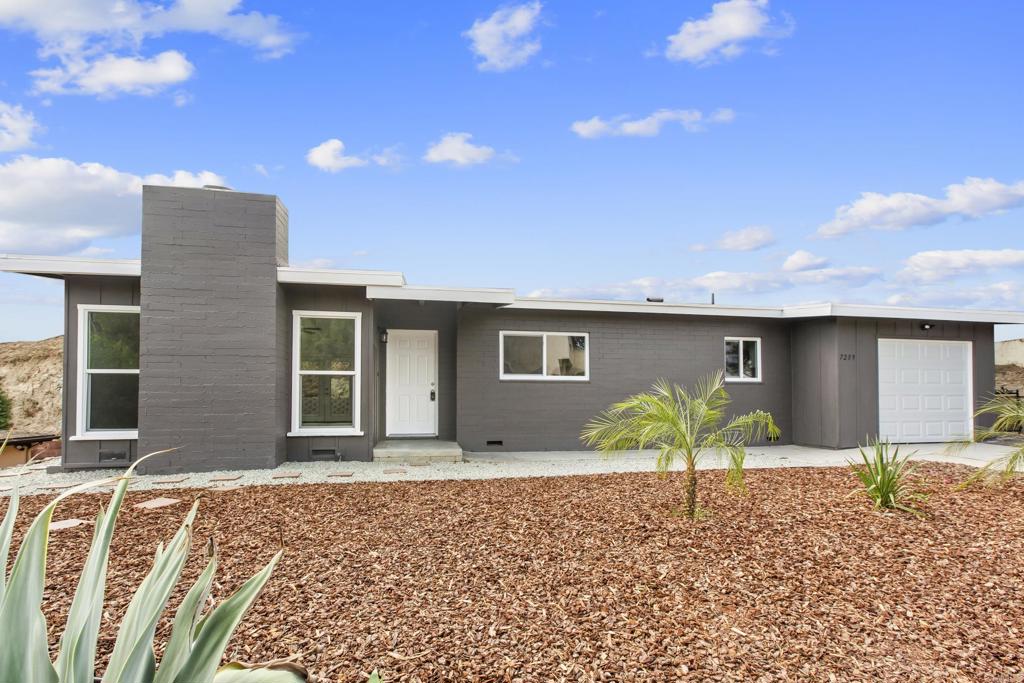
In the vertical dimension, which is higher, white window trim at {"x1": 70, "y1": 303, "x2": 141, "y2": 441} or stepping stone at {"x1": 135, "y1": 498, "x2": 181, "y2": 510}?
white window trim at {"x1": 70, "y1": 303, "x2": 141, "y2": 441}

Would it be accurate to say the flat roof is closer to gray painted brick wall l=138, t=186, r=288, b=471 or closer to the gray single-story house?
the gray single-story house

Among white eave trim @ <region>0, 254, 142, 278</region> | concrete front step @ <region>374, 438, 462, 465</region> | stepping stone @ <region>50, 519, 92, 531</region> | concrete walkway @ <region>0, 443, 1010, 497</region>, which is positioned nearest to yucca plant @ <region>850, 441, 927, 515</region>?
concrete walkway @ <region>0, 443, 1010, 497</region>

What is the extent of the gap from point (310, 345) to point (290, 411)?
1099 millimetres

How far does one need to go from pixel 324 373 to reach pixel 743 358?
8.36 m

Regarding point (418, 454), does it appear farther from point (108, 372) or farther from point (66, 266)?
point (66, 266)

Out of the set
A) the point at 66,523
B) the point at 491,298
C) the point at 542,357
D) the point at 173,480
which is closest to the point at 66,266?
the point at 173,480

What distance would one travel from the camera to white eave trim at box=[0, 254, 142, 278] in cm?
882

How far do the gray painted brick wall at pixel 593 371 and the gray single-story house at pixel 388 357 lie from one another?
0.03m

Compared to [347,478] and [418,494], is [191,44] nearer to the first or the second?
[347,478]

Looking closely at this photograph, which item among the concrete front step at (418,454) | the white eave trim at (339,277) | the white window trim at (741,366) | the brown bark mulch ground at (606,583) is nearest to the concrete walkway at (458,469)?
the concrete front step at (418,454)

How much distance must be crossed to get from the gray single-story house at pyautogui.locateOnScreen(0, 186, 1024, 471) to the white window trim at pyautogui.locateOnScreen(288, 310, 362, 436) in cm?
3

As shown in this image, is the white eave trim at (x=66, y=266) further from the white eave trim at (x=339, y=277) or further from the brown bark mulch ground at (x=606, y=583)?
the brown bark mulch ground at (x=606, y=583)

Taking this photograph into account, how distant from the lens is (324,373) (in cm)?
1020

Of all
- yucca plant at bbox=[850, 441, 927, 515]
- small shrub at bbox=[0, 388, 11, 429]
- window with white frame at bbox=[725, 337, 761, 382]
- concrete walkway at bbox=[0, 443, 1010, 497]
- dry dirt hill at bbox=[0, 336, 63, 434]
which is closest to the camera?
yucca plant at bbox=[850, 441, 927, 515]
